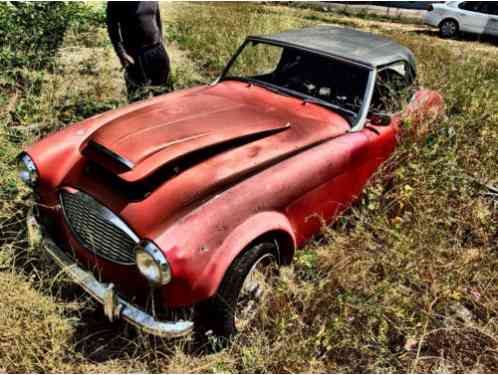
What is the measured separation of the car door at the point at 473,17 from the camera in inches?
494

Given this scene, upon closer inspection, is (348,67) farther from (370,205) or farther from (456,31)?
(456,31)

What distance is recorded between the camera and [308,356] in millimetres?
2465

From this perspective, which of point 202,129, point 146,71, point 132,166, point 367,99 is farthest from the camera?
point 146,71

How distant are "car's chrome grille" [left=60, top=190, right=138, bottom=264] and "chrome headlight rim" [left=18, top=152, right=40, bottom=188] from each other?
29 cm

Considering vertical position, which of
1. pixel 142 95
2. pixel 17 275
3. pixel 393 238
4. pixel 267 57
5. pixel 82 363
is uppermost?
pixel 267 57

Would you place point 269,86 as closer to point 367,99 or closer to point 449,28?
point 367,99

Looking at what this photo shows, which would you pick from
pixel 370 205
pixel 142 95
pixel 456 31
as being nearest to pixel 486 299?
pixel 370 205

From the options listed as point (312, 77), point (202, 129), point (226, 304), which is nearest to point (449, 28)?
point (312, 77)

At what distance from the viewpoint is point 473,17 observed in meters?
12.6

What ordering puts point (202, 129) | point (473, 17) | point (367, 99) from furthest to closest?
1. point (473, 17)
2. point (367, 99)
3. point (202, 129)

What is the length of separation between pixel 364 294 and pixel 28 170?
2.27 m

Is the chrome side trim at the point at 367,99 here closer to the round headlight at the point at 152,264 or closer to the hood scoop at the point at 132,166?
the hood scoop at the point at 132,166

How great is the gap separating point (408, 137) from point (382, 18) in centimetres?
1447

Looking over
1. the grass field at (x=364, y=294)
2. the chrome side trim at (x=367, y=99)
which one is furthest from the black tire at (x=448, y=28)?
the chrome side trim at (x=367, y=99)
